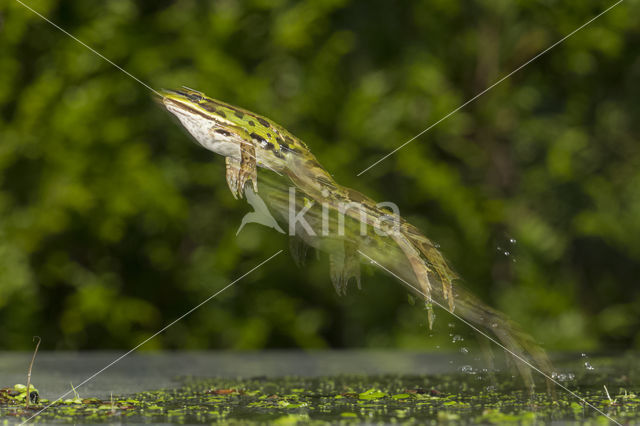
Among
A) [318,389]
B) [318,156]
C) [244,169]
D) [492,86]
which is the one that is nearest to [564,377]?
[318,389]

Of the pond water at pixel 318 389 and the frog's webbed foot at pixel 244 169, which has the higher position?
the frog's webbed foot at pixel 244 169

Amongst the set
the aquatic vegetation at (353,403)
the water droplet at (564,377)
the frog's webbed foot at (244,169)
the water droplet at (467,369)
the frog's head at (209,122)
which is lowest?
the aquatic vegetation at (353,403)

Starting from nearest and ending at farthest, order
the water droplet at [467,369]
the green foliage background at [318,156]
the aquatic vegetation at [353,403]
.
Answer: the aquatic vegetation at [353,403] → the water droplet at [467,369] → the green foliage background at [318,156]

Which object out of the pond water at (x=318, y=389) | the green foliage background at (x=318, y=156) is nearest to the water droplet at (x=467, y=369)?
the pond water at (x=318, y=389)

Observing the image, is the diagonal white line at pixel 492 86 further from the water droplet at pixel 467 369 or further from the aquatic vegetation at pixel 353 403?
the aquatic vegetation at pixel 353 403

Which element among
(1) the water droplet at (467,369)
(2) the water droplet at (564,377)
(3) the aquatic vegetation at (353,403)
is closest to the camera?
(3) the aquatic vegetation at (353,403)

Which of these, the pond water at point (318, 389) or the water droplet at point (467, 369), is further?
the water droplet at point (467, 369)

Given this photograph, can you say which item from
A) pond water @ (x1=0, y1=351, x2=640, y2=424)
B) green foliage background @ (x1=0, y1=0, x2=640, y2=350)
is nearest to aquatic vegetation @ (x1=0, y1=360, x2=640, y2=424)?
pond water @ (x1=0, y1=351, x2=640, y2=424)

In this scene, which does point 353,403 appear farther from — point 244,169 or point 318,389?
point 244,169
